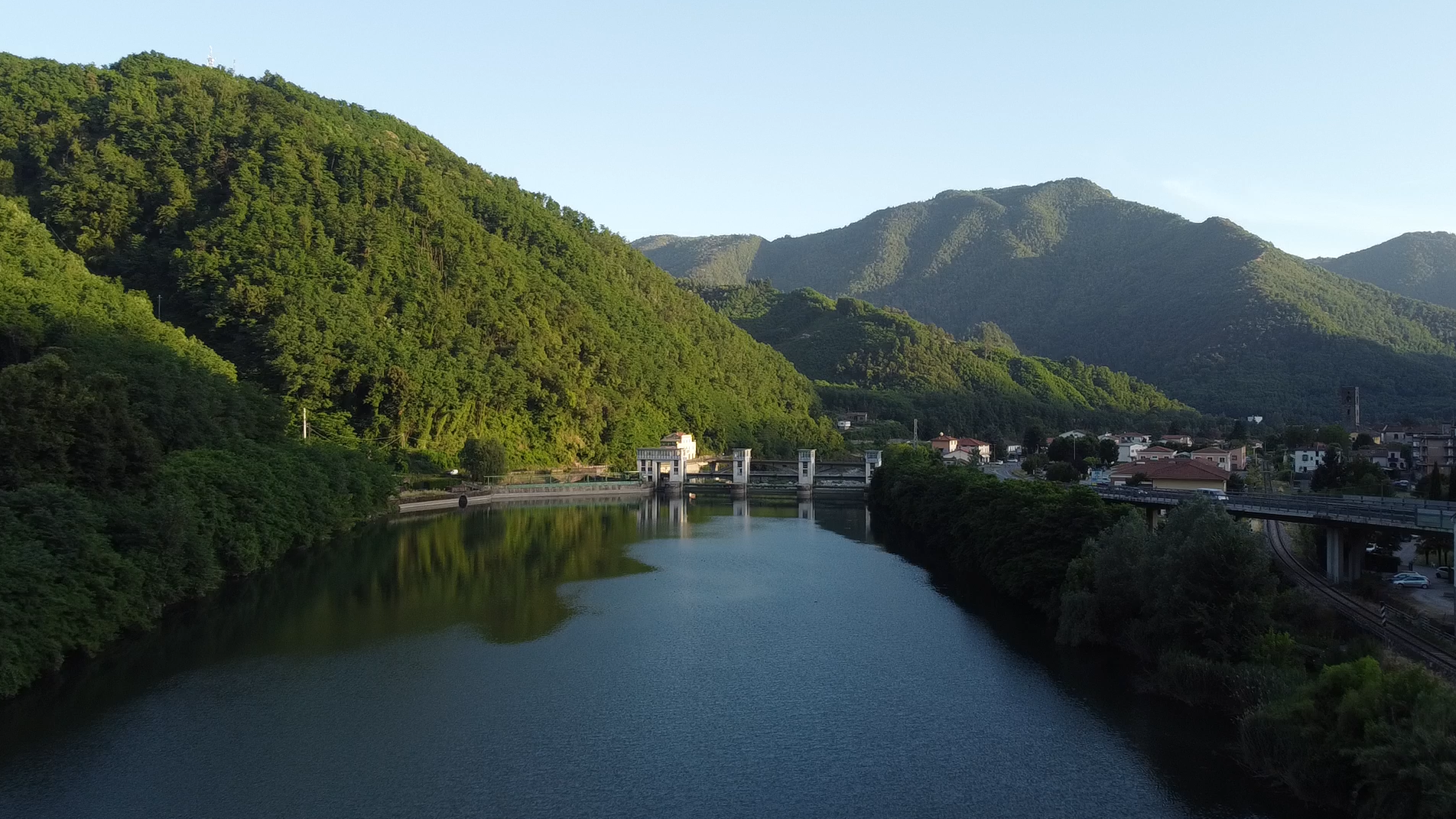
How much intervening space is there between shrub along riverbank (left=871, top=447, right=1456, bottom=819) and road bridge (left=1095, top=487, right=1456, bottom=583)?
2.70 meters

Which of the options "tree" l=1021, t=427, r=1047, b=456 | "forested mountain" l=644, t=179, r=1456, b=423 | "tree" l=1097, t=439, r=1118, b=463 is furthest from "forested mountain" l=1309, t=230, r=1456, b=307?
"tree" l=1097, t=439, r=1118, b=463

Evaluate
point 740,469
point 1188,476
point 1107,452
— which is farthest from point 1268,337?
point 1188,476

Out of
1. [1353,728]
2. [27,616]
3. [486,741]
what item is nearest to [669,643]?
[486,741]

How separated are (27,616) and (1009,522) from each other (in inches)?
1013

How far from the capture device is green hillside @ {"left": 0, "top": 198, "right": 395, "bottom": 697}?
69.8 ft

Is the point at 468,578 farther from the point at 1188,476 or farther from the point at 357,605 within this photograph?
the point at 1188,476

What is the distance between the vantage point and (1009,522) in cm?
3316

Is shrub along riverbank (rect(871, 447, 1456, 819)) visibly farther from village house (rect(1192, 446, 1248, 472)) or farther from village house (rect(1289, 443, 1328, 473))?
village house (rect(1289, 443, 1328, 473))

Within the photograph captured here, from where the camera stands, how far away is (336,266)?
71.9 meters

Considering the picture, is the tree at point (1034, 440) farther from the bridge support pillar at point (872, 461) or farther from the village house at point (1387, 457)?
the village house at point (1387, 457)

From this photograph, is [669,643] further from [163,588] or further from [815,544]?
[815,544]

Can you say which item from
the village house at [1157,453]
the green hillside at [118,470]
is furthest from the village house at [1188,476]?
the green hillside at [118,470]

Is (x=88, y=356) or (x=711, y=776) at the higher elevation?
(x=88, y=356)

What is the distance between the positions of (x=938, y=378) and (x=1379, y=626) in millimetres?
111616
